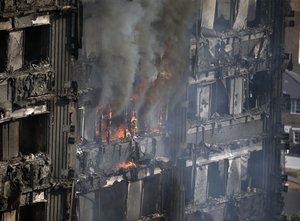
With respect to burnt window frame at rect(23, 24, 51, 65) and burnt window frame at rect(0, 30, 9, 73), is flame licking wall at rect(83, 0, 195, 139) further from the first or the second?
burnt window frame at rect(0, 30, 9, 73)

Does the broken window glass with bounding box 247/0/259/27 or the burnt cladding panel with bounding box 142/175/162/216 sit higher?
the broken window glass with bounding box 247/0/259/27

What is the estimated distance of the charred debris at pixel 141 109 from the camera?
1876 inches

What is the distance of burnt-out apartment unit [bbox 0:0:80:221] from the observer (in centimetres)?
4650

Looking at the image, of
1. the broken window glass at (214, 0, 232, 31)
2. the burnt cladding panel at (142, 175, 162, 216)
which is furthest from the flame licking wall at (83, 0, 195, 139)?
the broken window glass at (214, 0, 232, 31)

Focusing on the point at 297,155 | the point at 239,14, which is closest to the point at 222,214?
the point at 239,14

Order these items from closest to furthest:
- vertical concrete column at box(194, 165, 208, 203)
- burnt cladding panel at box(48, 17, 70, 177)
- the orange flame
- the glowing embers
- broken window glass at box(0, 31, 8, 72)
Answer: broken window glass at box(0, 31, 8, 72)
burnt cladding panel at box(48, 17, 70, 177)
the glowing embers
the orange flame
vertical concrete column at box(194, 165, 208, 203)

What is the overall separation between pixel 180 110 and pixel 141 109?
236cm

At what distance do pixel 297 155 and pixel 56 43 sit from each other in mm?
48190

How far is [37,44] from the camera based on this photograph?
48.1 m

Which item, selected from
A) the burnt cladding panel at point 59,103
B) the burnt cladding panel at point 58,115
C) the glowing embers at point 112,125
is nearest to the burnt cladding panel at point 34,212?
the burnt cladding panel at point 58,115

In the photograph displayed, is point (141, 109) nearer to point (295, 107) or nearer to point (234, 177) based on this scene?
point (234, 177)

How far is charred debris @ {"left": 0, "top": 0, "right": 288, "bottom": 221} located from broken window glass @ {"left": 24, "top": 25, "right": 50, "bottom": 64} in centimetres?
4

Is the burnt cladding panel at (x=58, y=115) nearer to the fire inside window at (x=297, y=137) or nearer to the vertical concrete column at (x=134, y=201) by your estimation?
the vertical concrete column at (x=134, y=201)

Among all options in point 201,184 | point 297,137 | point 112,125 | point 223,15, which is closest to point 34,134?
point 112,125
